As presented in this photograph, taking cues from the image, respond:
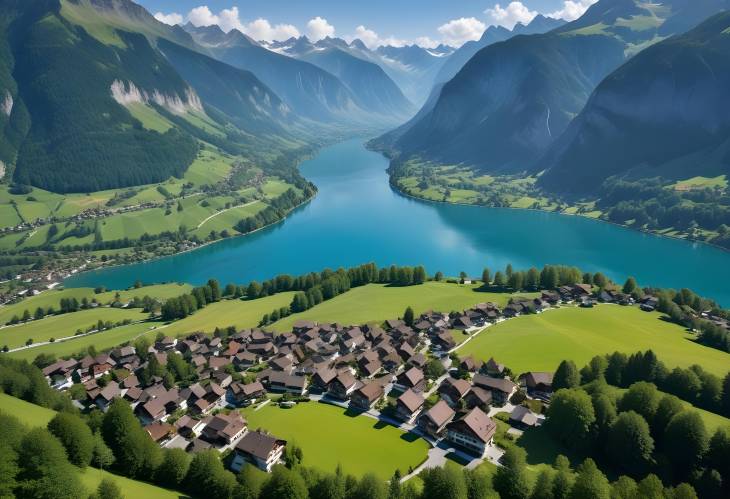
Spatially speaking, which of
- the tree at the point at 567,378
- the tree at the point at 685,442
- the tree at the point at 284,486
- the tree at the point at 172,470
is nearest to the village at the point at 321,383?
the tree at the point at 567,378

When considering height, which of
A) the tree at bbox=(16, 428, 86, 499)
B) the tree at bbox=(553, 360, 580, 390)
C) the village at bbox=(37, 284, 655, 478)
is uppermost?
the tree at bbox=(16, 428, 86, 499)

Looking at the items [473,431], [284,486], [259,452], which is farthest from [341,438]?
[284,486]

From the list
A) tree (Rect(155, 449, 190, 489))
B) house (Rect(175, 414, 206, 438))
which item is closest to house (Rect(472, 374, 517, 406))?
house (Rect(175, 414, 206, 438))

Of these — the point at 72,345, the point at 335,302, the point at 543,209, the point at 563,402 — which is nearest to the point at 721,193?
the point at 543,209

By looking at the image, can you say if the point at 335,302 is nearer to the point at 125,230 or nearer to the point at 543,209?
the point at 125,230

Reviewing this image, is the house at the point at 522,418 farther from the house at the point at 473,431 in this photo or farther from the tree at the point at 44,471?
the tree at the point at 44,471

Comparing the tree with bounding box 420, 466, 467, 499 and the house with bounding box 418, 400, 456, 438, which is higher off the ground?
the tree with bounding box 420, 466, 467, 499

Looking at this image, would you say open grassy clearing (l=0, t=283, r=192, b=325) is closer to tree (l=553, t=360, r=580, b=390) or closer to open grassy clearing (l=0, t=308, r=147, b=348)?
open grassy clearing (l=0, t=308, r=147, b=348)
